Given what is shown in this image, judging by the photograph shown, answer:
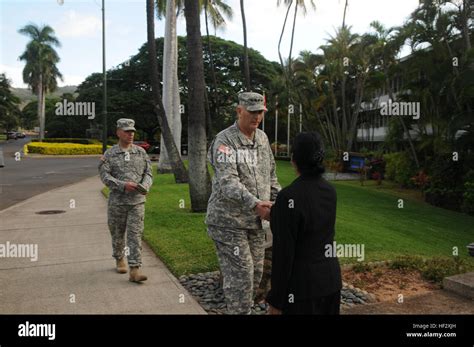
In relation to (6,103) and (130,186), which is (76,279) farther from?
(6,103)

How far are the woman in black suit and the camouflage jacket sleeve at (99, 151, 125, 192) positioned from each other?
2925 millimetres

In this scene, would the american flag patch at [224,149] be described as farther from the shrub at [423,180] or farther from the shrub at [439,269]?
the shrub at [423,180]

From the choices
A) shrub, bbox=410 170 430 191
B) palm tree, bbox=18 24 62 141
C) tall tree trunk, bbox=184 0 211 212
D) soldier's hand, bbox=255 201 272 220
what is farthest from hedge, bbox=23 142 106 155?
soldier's hand, bbox=255 201 272 220

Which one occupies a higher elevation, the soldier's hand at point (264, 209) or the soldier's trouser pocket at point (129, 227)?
the soldier's hand at point (264, 209)

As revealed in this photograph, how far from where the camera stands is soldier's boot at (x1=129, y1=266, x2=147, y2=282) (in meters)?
4.85

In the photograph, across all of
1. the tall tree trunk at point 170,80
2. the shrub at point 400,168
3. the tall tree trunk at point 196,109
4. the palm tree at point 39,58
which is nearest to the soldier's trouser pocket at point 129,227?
the tall tree trunk at point 196,109

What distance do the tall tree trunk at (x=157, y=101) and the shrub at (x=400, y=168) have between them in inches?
428

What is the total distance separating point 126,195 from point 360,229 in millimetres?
4738

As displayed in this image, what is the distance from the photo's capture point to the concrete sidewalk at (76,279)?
4.19m

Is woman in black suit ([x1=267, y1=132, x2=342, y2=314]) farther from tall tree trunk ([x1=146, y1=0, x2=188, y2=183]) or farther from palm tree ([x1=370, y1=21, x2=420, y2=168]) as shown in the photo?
palm tree ([x1=370, y1=21, x2=420, y2=168])

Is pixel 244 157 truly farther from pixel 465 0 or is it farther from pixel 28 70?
pixel 28 70

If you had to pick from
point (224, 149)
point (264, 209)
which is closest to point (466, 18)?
point (224, 149)

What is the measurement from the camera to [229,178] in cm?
310

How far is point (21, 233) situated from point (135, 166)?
3.67m
